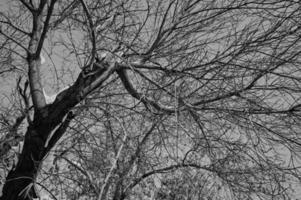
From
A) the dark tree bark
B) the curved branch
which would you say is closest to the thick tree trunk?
the dark tree bark

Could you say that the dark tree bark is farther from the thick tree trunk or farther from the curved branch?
the curved branch

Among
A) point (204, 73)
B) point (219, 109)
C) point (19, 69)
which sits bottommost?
point (219, 109)

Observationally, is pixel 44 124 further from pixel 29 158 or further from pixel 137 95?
pixel 137 95

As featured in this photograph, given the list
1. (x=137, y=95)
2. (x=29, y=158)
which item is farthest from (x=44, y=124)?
(x=137, y=95)

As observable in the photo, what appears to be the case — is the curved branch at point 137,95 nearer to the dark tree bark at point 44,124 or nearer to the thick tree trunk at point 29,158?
the dark tree bark at point 44,124

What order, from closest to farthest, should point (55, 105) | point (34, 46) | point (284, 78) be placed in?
point (284, 78) → point (55, 105) → point (34, 46)

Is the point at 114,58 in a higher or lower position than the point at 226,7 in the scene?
lower

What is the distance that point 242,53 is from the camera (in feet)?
8.83

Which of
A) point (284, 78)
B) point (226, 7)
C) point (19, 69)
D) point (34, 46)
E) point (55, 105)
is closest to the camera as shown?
point (284, 78)

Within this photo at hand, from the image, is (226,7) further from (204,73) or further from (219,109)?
(219,109)

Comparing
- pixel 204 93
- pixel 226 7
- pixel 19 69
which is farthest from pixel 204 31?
pixel 19 69

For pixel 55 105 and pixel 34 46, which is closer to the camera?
pixel 55 105

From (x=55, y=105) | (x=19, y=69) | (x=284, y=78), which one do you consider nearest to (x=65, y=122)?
(x=55, y=105)

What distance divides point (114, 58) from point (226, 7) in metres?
1.17
